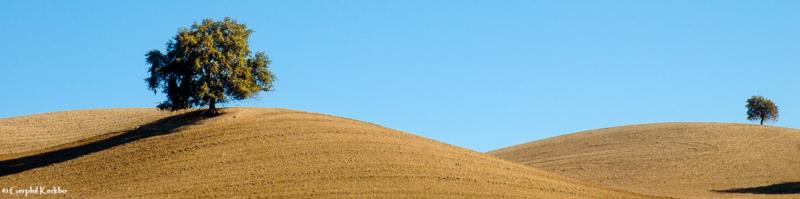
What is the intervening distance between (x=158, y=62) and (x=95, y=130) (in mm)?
10770

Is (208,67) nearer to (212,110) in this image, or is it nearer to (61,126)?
(212,110)

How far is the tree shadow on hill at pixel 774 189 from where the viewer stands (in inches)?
2434

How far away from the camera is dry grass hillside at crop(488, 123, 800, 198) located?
2530 inches

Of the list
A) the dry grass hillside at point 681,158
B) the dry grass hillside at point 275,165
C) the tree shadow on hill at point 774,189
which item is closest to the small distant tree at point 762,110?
the dry grass hillside at point 681,158

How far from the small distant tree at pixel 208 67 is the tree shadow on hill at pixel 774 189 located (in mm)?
34563

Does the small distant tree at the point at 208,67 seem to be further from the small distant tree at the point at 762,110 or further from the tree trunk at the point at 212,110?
the small distant tree at the point at 762,110

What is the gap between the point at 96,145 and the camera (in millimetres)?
62125

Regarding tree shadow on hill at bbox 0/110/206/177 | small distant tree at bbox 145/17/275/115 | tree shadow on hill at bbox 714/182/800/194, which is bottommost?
tree shadow on hill at bbox 714/182/800/194

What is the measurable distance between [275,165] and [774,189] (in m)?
36.2

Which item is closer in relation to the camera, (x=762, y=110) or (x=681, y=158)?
(x=681, y=158)

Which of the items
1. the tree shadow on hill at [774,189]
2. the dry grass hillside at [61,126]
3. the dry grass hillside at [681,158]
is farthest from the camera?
the dry grass hillside at [61,126]

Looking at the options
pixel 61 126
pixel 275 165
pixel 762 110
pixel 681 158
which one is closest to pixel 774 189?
pixel 681 158

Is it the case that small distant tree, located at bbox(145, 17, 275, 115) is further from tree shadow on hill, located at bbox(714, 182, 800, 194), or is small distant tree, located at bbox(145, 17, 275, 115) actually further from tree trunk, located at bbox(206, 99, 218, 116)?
tree shadow on hill, located at bbox(714, 182, 800, 194)

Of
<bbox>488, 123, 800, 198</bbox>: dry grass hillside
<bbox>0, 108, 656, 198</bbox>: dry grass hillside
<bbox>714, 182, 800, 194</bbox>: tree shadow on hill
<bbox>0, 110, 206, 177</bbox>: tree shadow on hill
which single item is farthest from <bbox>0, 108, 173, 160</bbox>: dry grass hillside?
<bbox>714, 182, 800, 194</bbox>: tree shadow on hill
